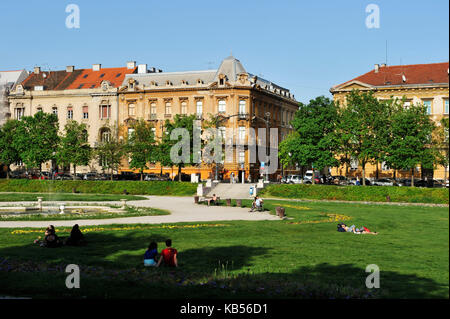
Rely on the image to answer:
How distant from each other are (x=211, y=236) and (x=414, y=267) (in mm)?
10402

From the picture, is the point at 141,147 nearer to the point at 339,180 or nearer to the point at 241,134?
the point at 241,134

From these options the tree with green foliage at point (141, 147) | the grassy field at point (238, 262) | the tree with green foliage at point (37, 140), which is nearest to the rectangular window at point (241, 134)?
the tree with green foliage at point (141, 147)

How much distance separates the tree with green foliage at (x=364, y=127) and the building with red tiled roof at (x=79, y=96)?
42.9 meters

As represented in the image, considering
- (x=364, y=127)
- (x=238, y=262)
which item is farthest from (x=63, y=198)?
(x=238, y=262)

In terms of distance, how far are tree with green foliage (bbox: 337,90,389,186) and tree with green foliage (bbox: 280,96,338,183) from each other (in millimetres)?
2347

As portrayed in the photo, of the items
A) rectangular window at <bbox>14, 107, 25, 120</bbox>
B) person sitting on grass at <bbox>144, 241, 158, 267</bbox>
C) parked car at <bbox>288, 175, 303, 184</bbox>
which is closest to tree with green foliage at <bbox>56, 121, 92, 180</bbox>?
rectangular window at <bbox>14, 107, 25, 120</bbox>

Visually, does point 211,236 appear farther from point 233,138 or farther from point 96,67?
point 96,67

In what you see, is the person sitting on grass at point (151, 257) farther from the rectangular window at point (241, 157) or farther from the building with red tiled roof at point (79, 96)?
the building with red tiled roof at point (79, 96)

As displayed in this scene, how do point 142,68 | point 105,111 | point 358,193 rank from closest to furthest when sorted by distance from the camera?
point 358,193 < point 105,111 < point 142,68

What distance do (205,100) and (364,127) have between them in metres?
36.0

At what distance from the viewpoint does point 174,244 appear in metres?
20.5

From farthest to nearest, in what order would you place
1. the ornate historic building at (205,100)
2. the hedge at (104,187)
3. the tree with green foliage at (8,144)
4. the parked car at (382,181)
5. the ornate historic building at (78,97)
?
the ornate historic building at (78,97)
the ornate historic building at (205,100)
the tree with green foliage at (8,144)
the parked car at (382,181)
the hedge at (104,187)

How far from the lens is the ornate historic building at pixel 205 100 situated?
86188 millimetres

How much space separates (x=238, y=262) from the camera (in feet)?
53.9
